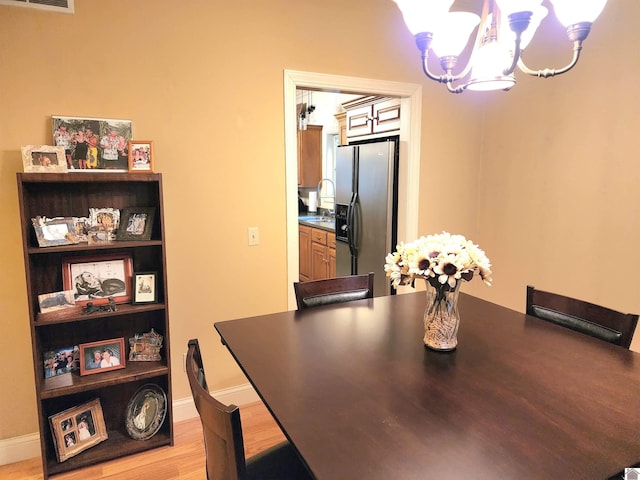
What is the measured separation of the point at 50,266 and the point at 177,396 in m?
1.03

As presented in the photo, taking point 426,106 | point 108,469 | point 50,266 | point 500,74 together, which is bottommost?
point 108,469

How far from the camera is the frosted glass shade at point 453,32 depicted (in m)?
1.48

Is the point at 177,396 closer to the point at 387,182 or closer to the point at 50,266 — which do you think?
the point at 50,266

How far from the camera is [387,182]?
3256 millimetres

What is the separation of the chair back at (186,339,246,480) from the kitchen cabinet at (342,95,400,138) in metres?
2.77

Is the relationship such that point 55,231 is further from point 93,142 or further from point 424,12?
point 424,12

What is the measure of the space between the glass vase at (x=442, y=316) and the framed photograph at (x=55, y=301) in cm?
174

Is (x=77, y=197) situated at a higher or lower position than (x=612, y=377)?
higher

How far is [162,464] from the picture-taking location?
2.10 meters

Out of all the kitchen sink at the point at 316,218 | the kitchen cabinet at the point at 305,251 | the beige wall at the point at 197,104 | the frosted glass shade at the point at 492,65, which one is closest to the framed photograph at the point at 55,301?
the beige wall at the point at 197,104

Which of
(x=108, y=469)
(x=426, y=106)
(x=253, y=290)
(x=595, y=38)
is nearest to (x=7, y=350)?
(x=108, y=469)

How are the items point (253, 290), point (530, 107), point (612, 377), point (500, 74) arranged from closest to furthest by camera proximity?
point (612, 377), point (500, 74), point (253, 290), point (530, 107)

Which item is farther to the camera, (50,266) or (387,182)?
(387,182)

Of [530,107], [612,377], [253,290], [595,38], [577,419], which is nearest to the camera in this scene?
[577,419]
